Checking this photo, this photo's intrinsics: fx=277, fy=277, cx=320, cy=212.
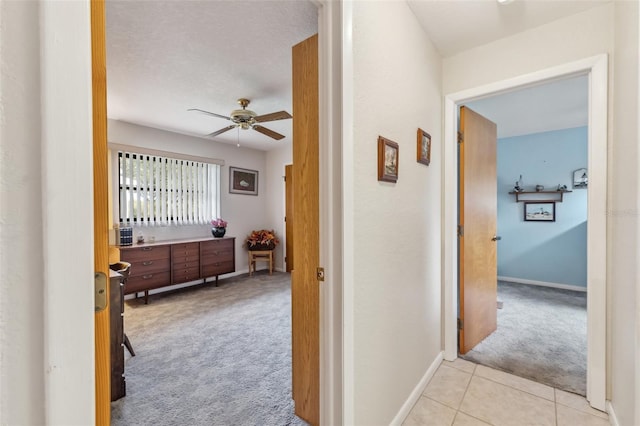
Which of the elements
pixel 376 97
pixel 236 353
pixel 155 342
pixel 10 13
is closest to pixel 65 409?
pixel 10 13

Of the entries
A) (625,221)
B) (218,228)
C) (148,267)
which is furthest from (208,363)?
(625,221)

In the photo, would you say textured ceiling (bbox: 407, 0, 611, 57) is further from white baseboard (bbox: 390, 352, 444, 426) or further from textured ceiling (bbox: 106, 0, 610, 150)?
white baseboard (bbox: 390, 352, 444, 426)

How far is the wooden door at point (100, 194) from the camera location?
1.59 feet

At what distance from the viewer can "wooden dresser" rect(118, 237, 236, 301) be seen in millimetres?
3576

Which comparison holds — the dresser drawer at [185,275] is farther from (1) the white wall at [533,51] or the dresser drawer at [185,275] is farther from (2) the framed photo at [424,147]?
(1) the white wall at [533,51]

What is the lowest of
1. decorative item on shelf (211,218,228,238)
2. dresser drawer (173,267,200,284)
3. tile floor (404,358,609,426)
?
tile floor (404,358,609,426)

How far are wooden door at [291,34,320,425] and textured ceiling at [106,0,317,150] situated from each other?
1.43 feet

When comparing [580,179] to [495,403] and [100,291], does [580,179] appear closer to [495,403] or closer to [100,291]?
[495,403]

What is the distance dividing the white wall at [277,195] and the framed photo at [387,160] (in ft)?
13.6

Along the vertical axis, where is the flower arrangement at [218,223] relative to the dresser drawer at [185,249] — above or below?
above

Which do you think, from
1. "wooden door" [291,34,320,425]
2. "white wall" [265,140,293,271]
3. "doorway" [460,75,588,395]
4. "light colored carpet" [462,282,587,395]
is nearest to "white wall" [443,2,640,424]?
"light colored carpet" [462,282,587,395]

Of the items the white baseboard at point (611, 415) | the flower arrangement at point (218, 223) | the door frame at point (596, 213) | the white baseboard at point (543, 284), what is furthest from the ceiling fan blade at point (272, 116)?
the white baseboard at point (543, 284)

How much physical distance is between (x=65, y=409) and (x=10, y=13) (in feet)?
1.84

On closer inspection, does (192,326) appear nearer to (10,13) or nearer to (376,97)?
(376,97)
